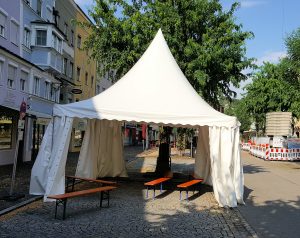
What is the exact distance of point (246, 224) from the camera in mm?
9406

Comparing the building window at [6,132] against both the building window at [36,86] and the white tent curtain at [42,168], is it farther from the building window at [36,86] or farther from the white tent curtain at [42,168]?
the white tent curtain at [42,168]

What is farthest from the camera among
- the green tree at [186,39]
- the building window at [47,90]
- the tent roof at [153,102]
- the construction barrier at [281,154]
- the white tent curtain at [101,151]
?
the construction barrier at [281,154]

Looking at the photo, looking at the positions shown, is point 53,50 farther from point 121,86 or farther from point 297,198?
point 297,198

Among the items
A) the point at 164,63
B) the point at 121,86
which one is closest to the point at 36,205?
the point at 121,86

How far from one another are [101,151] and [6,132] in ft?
31.0

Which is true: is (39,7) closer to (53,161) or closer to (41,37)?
(41,37)

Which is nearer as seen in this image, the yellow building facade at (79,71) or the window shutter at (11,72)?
the window shutter at (11,72)

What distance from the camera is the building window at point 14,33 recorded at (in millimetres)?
24781

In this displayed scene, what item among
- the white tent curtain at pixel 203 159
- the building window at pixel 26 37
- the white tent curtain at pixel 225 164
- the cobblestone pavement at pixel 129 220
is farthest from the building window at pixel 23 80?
the white tent curtain at pixel 225 164

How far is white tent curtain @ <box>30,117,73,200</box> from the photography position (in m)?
11.7

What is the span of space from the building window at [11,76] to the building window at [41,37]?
453cm

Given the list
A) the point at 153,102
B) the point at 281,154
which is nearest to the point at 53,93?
the point at 281,154

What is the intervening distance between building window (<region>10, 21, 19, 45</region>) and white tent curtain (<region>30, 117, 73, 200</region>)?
46.0ft

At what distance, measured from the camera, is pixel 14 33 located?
25250 mm
